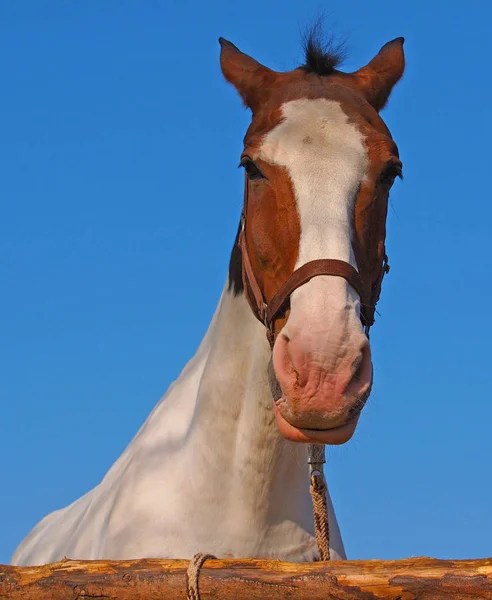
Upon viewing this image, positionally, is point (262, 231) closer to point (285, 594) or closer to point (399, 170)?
point (399, 170)

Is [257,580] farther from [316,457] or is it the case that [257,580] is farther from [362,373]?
[316,457]

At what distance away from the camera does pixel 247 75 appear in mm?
4816

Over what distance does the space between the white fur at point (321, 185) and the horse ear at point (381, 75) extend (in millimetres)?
516

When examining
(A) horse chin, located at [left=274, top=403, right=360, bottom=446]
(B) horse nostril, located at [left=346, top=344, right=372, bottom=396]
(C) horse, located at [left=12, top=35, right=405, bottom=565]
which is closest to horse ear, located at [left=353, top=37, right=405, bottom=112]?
(C) horse, located at [left=12, top=35, right=405, bottom=565]

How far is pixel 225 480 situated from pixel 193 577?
1419 millimetres

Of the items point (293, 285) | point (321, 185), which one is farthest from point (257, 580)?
point (321, 185)

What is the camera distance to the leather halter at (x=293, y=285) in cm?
371

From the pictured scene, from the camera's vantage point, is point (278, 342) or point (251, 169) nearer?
point (278, 342)

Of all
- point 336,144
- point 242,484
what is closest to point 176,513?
point 242,484

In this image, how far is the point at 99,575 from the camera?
10.1 feet

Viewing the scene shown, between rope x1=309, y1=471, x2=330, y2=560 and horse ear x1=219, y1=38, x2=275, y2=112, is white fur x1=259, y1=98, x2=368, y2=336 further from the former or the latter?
rope x1=309, y1=471, x2=330, y2=560

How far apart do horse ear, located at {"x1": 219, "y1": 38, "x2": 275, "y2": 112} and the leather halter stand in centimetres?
51

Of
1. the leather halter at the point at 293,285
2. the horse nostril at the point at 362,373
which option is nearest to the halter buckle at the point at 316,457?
the leather halter at the point at 293,285

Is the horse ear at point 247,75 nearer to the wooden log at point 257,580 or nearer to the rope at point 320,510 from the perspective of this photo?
the rope at point 320,510
